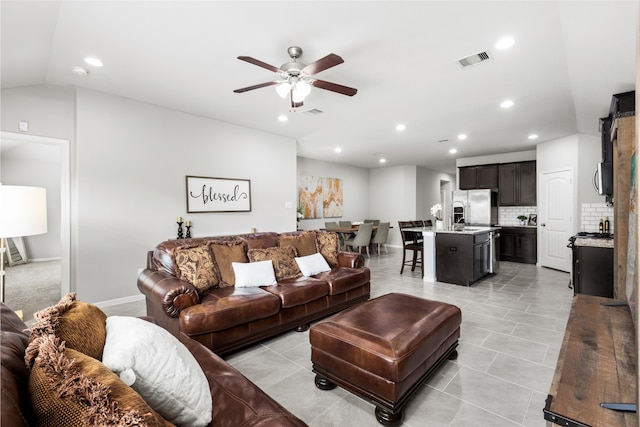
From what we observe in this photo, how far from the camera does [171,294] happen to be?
2348mm

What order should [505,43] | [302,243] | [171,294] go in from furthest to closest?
[302,243]
[505,43]
[171,294]

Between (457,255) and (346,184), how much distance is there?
5.06 metres

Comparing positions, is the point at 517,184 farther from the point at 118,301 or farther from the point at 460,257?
the point at 118,301

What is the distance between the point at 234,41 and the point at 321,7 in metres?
0.89

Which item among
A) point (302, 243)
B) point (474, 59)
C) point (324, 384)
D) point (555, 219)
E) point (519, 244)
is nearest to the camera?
point (324, 384)

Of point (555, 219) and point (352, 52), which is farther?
point (555, 219)

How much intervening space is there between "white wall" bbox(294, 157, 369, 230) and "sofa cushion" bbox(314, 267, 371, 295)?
430 centimetres

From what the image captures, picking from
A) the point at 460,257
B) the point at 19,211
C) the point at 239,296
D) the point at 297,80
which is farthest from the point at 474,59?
the point at 19,211

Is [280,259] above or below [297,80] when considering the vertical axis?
below

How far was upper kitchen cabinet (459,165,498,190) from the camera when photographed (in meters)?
7.30

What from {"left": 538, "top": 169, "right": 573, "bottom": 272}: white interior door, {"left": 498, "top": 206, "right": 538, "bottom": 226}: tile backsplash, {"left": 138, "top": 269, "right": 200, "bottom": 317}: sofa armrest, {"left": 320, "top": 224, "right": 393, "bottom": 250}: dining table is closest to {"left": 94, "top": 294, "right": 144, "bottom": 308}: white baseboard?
{"left": 138, "top": 269, "right": 200, "bottom": 317}: sofa armrest

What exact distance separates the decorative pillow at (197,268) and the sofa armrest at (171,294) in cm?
11

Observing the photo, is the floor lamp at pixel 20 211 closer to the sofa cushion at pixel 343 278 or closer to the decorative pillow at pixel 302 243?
the decorative pillow at pixel 302 243

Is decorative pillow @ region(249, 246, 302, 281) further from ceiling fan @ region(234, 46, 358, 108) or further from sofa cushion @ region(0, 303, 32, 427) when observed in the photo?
sofa cushion @ region(0, 303, 32, 427)
